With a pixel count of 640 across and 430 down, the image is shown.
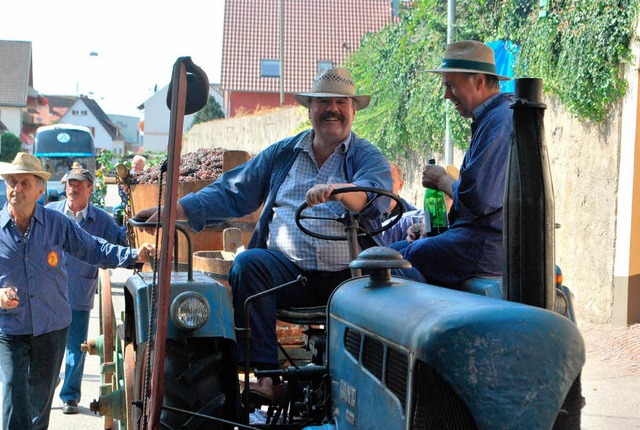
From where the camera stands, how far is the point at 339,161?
519 cm

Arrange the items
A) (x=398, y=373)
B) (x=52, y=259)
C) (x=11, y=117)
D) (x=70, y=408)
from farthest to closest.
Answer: (x=11, y=117) < (x=70, y=408) < (x=52, y=259) < (x=398, y=373)

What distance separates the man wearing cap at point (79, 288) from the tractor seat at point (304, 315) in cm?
312

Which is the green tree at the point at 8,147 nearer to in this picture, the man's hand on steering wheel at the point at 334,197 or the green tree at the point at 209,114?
the green tree at the point at 209,114

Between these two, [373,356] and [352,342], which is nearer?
[373,356]

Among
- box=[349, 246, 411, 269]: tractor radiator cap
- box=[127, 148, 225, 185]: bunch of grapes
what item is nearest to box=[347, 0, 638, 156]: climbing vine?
box=[127, 148, 225, 185]: bunch of grapes

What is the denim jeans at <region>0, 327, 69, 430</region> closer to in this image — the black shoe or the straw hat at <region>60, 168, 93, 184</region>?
the black shoe

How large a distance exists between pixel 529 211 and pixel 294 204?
1847 millimetres

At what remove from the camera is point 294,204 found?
5.04 metres

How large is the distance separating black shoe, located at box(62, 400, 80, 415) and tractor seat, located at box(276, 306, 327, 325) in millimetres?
3463

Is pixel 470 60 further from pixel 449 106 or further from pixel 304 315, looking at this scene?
pixel 449 106

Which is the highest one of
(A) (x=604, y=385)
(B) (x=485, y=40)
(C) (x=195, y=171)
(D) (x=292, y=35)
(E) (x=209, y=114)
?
(D) (x=292, y=35)

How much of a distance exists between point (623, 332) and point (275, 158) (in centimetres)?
603

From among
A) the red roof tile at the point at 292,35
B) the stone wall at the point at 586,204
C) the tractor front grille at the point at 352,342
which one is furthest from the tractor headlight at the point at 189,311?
the red roof tile at the point at 292,35

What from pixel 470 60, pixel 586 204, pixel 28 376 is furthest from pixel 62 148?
pixel 470 60
